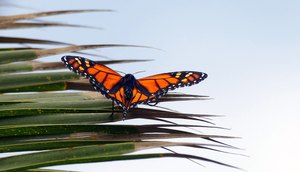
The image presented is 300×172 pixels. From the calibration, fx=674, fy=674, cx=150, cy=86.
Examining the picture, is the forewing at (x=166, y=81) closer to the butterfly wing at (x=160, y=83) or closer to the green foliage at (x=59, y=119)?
the butterfly wing at (x=160, y=83)

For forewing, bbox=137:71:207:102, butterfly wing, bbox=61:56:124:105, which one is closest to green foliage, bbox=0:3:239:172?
butterfly wing, bbox=61:56:124:105

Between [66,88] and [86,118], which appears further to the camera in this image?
[66,88]

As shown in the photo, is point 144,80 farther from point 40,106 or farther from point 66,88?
point 40,106

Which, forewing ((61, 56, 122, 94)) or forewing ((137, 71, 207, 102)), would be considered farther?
forewing ((137, 71, 207, 102))

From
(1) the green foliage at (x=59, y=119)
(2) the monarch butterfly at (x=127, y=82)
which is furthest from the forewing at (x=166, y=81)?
(1) the green foliage at (x=59, y=119)

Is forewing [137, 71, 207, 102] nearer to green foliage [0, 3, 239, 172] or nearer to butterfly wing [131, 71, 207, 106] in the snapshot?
butterfly wing [131, 71, 207, 106]

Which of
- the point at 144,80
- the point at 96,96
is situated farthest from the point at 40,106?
the point at 144,80

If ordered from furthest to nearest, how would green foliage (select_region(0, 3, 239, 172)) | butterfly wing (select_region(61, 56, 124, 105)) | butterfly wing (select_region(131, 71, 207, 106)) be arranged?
butterfly wing (select_region(131, 71, 207, 106)) < butterfly wing (select_region(61, 56, 124, 105)) < green foliage (select_region(0, 3, 239, 172))
